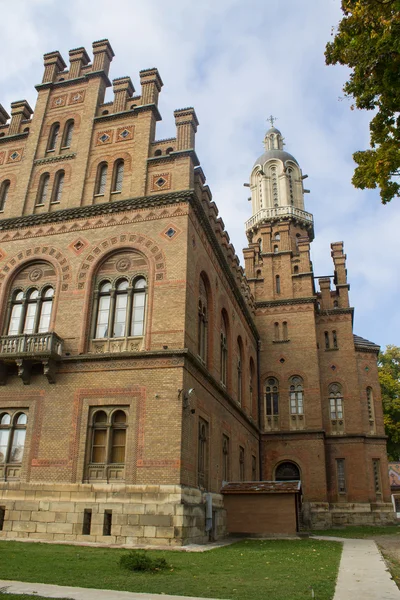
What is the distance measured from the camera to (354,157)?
11.6 meters

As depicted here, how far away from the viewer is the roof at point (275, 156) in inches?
2152

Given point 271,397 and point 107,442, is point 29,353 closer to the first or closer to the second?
point 107,442

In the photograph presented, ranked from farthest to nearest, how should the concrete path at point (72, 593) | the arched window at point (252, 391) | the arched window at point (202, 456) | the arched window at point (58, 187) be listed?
the arched window at point (252, 391) < the arched window at point (58, 187) < the arched window at point (202, 456) < the concrete path at point (72, 593)

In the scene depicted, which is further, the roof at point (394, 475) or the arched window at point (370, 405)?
the roof at point (394, 475)

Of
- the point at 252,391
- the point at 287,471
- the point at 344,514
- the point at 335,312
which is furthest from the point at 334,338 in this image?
the point at 344,514

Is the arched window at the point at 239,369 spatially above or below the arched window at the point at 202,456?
above

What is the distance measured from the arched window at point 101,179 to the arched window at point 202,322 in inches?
241

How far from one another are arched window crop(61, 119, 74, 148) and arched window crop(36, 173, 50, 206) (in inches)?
73.3

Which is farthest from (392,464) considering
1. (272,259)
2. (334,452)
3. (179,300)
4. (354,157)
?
(354,157)

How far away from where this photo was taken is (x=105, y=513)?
1716cm

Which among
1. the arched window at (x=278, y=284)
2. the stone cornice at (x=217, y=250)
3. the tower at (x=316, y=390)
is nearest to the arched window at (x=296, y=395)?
the tower at (x=316, y=390)

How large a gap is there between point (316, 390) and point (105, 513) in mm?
21433

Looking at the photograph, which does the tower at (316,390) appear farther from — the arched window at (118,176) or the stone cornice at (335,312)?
the arched window at (118,176)

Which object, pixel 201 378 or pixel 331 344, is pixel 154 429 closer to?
pixel 201 378
